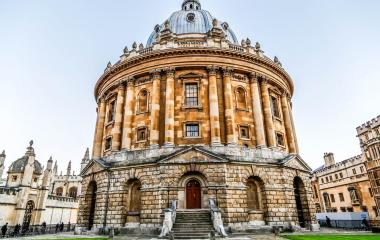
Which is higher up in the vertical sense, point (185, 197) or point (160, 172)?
point (160, 172)

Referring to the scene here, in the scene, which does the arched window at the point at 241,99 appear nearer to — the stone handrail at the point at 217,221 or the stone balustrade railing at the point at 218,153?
the stone balustrade railing at the point at 218,153

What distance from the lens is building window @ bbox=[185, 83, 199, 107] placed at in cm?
2556

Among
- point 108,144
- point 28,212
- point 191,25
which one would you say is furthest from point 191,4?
point 28,212

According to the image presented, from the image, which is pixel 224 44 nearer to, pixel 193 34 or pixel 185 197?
pixel 193 34

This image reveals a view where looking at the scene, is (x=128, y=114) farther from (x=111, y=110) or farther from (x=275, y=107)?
(x=275, y=107)

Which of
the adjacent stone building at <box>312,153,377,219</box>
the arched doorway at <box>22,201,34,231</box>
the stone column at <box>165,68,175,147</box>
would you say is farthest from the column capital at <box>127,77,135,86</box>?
the adjacent stone building at <box>312,153,377,219</box>

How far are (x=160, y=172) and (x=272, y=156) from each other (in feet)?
35.2

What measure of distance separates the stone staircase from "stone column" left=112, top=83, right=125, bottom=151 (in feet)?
34.3

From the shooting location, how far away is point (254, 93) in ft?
87.7

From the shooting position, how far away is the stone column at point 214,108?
23269mm

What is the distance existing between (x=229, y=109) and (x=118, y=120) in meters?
11.7

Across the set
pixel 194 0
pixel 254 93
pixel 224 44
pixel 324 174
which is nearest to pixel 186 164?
pixel 254 93

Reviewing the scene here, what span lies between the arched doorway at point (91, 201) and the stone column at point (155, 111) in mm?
8369

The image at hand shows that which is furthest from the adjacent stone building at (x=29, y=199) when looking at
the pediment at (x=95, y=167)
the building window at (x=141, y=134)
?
the building window at (x=141, y=134)
